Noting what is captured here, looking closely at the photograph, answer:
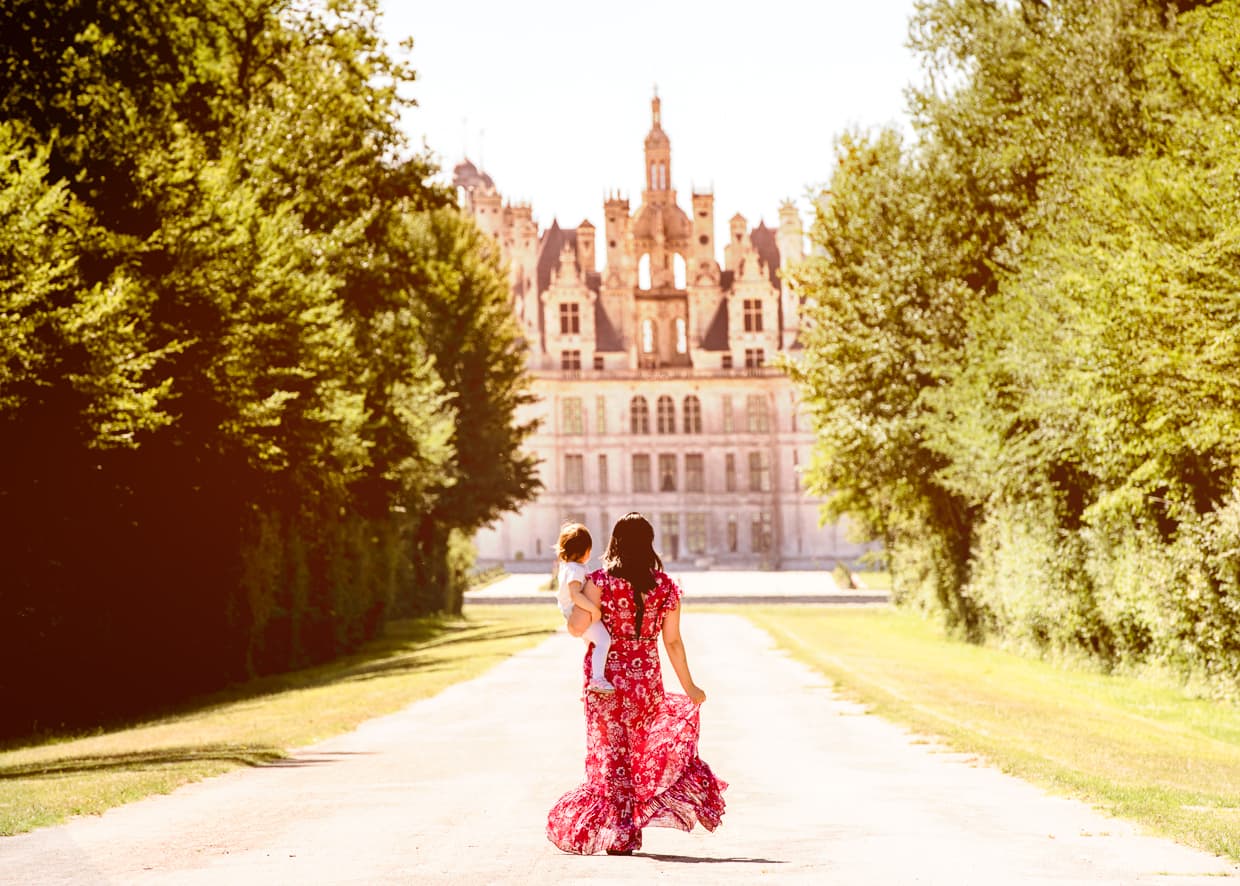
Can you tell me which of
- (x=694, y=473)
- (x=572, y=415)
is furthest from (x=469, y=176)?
(x=694, y=473)

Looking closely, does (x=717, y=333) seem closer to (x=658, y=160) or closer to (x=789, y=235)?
(x=789, y=235)

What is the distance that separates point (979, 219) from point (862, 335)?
505 cm

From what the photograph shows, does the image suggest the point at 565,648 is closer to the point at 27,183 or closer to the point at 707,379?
the point at 27,183

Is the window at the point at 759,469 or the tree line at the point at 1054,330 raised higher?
the window at the point at 759,469

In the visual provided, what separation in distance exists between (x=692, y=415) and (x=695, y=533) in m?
7.80

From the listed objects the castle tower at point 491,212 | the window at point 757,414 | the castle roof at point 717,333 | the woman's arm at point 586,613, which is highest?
the castle tower at point 491,212

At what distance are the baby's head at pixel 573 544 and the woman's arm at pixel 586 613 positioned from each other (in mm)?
161

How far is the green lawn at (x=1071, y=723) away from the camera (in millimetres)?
13242

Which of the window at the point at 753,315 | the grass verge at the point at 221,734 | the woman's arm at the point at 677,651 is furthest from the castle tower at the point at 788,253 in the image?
the woman's arm at the point at 677,651

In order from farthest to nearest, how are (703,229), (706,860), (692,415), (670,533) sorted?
(692,415)
(670,533)
(703,229)
(706,860)

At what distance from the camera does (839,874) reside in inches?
372

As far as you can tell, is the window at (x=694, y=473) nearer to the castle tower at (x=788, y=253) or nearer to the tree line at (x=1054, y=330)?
the castle tower at (x=788, y=253)

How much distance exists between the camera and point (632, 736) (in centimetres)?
1045

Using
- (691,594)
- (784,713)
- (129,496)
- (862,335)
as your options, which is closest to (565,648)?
(862,335)
